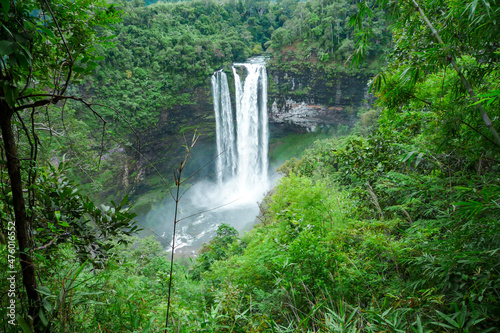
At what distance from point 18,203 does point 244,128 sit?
62.8 ft

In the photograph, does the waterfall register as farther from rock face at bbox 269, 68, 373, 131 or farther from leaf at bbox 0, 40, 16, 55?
leaf at bbox 0, 40, 16, 55

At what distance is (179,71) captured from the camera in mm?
19625

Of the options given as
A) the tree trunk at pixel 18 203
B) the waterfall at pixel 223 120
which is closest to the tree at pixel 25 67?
the tree trunk at pixel 18 203

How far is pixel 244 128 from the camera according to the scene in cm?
1986

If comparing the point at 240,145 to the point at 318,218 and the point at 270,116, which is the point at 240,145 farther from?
the point at 318,218

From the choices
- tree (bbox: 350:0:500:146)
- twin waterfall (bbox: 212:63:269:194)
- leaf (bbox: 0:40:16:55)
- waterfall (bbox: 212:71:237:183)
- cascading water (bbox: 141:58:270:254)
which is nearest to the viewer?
leaf (bbox: 0:40:16:55)

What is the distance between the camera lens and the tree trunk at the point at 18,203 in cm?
97

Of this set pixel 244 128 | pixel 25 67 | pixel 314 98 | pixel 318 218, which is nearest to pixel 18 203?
pixel 25 67

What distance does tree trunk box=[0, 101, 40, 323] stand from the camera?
0.97 m

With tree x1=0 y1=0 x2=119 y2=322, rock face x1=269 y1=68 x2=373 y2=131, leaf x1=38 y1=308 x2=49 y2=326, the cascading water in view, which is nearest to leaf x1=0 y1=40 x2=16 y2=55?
tree x1=0 y1=0 x2=119 y2=322

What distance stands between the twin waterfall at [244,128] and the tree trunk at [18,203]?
60.9 feet

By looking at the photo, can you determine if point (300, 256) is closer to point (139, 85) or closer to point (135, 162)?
point (135, 162)

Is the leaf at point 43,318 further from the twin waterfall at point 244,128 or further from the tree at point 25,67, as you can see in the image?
the twin waterfall at point 244,128

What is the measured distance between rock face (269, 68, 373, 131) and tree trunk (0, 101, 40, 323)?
21.2 meters
